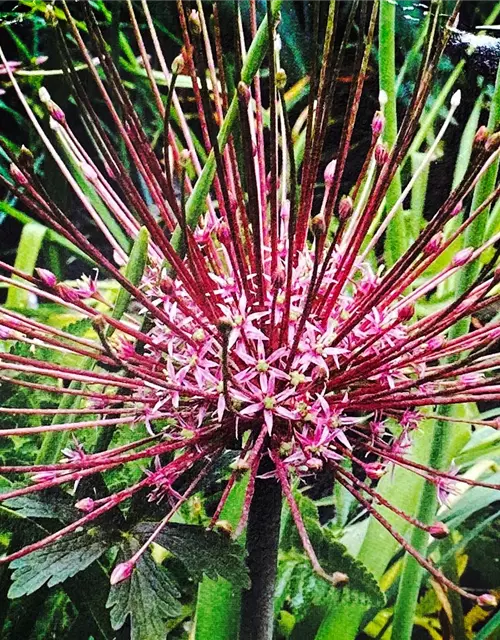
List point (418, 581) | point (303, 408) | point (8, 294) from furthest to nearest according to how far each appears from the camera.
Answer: point (8, 294)
point (418, 581)
point (303, 408)

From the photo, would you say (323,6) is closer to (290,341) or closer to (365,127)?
(365,127)

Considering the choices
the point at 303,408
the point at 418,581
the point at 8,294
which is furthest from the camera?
the point at 8,294

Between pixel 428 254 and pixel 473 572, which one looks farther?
pixel 473 572

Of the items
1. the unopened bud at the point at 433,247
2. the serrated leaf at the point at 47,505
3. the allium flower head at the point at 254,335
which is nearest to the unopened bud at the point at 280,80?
the allium flower head at the point at 254,335

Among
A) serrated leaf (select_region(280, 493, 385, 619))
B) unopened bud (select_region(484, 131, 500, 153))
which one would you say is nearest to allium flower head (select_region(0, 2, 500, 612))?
unopened bud (select_region(484, 131, 500, 153))

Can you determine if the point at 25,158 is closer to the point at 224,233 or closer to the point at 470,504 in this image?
the point at 224,233

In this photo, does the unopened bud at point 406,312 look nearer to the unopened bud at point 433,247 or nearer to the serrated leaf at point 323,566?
the unopened bud at point 433,247

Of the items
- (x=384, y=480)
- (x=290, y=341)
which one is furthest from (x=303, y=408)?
(x=384, y=480)

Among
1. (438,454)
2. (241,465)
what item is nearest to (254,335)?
(241,465)
